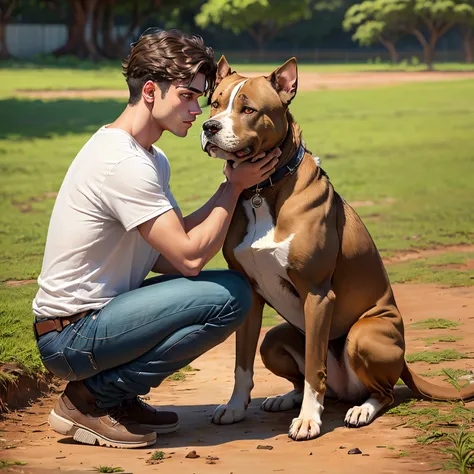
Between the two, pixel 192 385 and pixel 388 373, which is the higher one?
pixel 388 373

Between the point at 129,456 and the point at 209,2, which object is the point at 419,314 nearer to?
the point at 129,456

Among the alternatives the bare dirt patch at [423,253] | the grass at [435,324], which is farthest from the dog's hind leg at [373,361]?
the bare dirt patch at [423,253]

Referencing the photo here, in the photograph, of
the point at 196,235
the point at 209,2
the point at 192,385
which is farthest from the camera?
the point at 209,2

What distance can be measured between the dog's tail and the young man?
110 centimetres

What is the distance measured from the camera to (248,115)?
17.2 feet

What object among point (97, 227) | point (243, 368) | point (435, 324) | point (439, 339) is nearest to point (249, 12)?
point (435, 324)

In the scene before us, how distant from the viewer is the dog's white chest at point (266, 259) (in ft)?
17.4

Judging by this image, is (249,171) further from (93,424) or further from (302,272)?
(93,424)

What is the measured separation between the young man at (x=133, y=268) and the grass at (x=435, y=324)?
8.96 ft

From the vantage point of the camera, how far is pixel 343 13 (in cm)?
7306

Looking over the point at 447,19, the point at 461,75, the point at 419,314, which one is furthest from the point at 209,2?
the point at 419,314

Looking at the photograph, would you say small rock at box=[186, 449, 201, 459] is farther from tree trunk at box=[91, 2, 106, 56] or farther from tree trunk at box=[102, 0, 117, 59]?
tree trunk at box=[102, 0, 117, 59]

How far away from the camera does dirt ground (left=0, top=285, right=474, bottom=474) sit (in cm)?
474

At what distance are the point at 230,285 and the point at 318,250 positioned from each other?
1.60ft
